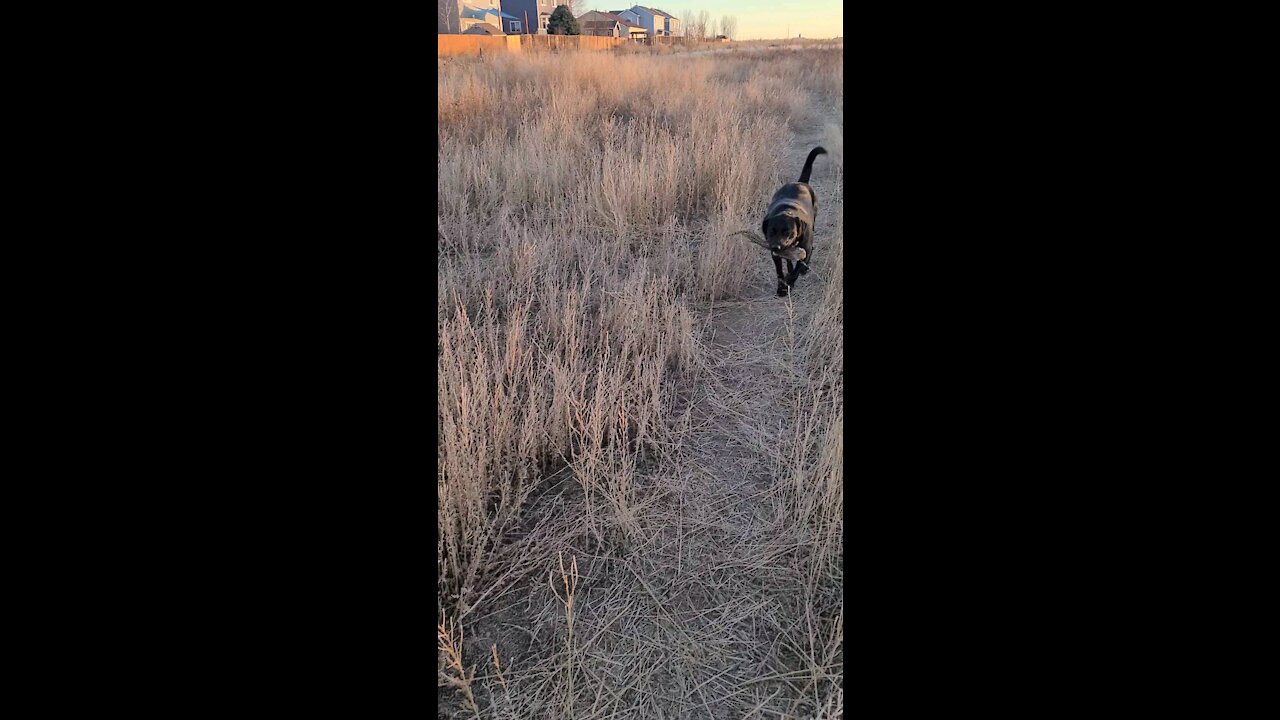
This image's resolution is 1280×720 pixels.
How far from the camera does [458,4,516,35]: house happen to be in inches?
87.2

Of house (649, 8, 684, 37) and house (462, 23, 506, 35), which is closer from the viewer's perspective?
house (649, 8, 684, 37)

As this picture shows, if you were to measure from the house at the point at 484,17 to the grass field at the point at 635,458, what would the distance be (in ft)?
2.97

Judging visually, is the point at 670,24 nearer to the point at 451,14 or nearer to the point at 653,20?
the point at 653,20

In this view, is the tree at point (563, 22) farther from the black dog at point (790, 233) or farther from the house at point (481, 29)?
the black dog at point (790, 233)

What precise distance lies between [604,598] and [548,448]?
579mm

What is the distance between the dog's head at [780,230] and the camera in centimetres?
289

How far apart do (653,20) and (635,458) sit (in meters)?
1.26

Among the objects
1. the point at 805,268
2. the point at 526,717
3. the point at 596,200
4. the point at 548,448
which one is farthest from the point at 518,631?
the point at 596,200

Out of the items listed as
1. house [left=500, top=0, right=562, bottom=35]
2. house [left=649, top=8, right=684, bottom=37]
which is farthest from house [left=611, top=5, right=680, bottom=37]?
house [left=500, top=0, right=562, bottom=35]

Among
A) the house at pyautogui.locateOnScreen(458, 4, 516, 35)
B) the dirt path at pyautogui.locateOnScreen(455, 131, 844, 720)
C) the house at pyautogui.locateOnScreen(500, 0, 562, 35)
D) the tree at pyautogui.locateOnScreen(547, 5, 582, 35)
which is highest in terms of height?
the tree at pyautogui.locateOnScreen(547, 5, 582, 35)

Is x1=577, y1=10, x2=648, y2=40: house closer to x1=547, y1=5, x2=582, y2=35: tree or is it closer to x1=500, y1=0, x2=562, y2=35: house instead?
x1=547, y1=5, x2=582, y2=35: tree

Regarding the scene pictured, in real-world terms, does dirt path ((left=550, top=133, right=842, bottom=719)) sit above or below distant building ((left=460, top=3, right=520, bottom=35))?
below

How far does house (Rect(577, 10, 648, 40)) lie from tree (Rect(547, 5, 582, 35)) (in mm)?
36
